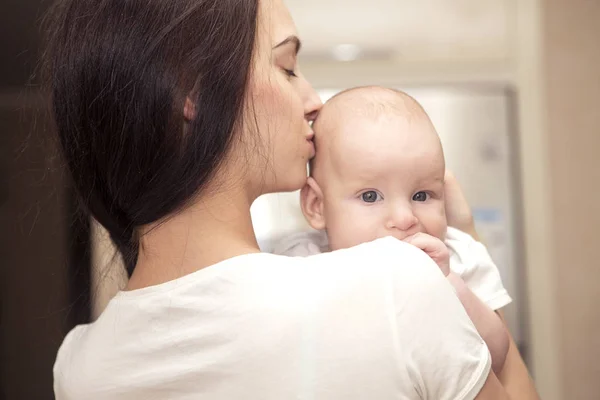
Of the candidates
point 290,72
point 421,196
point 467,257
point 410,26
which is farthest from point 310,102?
point 410,26

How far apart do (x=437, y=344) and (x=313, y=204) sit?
1.40 feet

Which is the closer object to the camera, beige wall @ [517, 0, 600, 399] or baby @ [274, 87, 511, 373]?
baby @ [274, 87, 511, 373]

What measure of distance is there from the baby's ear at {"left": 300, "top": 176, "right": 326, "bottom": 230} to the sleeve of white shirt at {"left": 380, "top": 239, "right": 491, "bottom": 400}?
0.36 metres

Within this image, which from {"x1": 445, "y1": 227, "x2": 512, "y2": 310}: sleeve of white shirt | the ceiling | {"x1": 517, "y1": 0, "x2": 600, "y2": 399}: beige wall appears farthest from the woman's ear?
{"x1": 517, "y1": 0, "x2": 600, "y2": 399}: beige wall

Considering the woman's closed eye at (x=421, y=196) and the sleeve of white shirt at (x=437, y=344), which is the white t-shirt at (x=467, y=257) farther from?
the sleeve of white shirt at (x=437, y=344)

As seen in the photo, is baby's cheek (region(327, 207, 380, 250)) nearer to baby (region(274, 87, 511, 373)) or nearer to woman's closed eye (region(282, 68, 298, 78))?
baby (region(274, 87, 511, 373))

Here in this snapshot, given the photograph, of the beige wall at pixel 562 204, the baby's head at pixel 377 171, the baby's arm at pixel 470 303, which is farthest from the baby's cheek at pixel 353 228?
the beige wall at pixel 562 204

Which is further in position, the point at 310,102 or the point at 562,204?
the point at 562,204

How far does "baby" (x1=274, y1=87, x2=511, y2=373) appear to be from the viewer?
1.03m

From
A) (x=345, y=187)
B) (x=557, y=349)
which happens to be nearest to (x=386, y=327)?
(x=345, y=187)

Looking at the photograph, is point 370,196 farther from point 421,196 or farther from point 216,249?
point 216,249

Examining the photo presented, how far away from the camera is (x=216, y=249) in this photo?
0.83m

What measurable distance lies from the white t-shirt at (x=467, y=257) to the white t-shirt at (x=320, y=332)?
0.30m

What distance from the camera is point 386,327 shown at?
28.9 inches
